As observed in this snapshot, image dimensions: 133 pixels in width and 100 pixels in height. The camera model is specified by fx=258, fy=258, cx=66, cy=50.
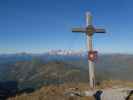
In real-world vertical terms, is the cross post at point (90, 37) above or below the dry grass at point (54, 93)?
above

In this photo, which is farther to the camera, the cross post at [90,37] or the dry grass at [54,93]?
the cross post at [90,37]

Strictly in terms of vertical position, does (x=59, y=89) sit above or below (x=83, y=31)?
below

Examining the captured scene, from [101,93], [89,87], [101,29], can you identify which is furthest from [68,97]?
[101,29]

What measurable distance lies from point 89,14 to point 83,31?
1296 mm

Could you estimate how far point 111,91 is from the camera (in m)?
16.5

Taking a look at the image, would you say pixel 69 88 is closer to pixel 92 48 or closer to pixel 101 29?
pixel 92 48

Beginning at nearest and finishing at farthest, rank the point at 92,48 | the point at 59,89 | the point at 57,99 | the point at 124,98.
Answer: the point at 57,99
the point at 124,98
the point at 59,89
the point at 92,48

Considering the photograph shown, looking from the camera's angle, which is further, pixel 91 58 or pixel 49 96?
pixel 91 58

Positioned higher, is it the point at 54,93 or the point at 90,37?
the point at 90,37

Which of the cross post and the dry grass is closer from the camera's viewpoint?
the dry grass

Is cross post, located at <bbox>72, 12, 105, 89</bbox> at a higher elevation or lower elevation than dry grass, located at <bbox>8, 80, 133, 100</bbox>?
higher

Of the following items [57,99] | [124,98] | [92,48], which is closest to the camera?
[57,99]

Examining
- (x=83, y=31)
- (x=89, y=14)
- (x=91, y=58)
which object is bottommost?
(x=91, y=58)

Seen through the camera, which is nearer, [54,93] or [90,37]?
[54,93]
